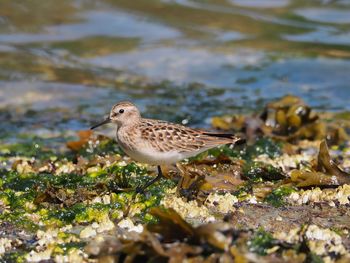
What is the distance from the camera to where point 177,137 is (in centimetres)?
610

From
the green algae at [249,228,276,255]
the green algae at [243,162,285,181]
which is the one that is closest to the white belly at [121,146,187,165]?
the green algae at [243,162,285,181]

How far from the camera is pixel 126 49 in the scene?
13.6 m

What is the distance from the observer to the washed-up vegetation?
4230 millimetres

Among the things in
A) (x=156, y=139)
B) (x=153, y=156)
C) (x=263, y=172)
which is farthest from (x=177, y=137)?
(x=263, y=172)

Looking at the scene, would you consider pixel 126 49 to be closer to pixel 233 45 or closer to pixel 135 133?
pixel 233 45

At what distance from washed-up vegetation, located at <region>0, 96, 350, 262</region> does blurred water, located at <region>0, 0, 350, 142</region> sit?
295 centimetres

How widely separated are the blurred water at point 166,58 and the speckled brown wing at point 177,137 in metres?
3.80

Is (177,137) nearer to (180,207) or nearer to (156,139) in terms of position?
(156,139)

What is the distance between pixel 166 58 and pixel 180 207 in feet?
26.5

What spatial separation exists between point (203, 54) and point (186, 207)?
27.2ft

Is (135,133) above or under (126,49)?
above

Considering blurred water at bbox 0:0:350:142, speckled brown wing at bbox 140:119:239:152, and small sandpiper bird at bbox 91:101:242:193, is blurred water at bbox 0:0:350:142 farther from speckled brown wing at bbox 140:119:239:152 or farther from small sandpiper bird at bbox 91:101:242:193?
speckled brown wing at bbox 140:119:239:152

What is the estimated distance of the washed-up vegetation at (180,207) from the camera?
4.23 meters

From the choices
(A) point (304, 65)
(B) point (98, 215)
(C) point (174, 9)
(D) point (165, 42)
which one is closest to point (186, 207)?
(B) point (98, 215)
